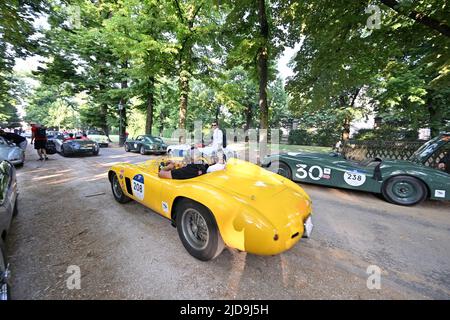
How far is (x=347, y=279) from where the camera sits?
6.72 ft

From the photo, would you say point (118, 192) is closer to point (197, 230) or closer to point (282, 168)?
point (197, 230)

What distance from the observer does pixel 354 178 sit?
15.0 feet

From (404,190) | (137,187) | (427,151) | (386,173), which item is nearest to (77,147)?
(137,187)

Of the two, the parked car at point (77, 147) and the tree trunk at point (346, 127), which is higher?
the tree trunk at point (346, 127)

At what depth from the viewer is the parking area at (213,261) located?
189 cm

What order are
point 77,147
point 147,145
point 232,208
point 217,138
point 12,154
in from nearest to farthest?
point 232,208 → point 12,154 → point 217,138 → point 77,147 → point 147,145

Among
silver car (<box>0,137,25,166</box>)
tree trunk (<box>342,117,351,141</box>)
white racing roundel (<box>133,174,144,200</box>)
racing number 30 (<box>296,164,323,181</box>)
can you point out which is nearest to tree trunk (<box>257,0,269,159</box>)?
racing number 30 (<box>296,164,323,181</box>)

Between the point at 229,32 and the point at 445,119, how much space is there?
14408mm

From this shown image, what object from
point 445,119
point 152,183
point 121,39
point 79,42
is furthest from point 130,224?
point 79,42

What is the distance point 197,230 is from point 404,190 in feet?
14.8

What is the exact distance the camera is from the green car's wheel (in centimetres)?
411

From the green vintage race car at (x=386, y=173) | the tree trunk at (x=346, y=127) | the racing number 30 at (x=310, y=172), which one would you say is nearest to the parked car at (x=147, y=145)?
the green vintage race car at (x=386, y=173)

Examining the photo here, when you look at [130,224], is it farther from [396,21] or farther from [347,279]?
[396,21]

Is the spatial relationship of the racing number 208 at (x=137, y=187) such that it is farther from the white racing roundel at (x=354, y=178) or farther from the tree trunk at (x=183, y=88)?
the tree trunk at (x=183, y=88)
